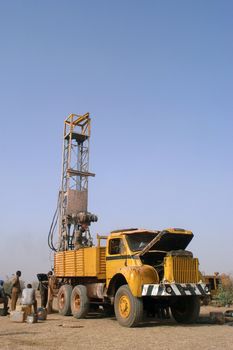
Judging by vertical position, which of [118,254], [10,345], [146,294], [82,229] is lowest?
[10,345]

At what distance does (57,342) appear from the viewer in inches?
362

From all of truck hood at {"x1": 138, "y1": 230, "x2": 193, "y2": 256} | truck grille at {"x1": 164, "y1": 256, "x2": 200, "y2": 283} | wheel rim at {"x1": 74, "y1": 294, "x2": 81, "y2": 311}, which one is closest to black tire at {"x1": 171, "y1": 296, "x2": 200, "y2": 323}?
truck grille at {"x1": 164, "y1": 256, "x2": 200, "y2": 283}

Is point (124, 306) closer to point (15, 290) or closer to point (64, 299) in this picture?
point (64, 299)

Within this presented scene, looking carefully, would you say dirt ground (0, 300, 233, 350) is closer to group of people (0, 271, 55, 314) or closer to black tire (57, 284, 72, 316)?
group of people (0, 271, 55, 314)

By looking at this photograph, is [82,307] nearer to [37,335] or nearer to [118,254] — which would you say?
[118,254]

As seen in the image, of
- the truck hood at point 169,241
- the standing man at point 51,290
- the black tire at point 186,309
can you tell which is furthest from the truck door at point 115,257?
the standing man at point 51,290

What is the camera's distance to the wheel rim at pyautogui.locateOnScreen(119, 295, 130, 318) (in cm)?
1182

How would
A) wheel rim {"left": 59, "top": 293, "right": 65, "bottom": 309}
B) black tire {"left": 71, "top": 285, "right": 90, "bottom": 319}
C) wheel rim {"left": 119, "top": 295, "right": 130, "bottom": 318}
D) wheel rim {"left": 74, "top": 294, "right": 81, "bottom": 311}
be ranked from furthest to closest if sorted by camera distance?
wheel rim {"left": 59, "top": 293, "right": 65, "bottom": 309}, wheel rim {"left": 74, "top": 294, "right": 81, "bottom": 311}, black tire {"left": 71, "top": 285, "right": 90, "bottom": 319}, wheel rim {"left": 119, "top": 295, "right": 130, "bottom": 318}

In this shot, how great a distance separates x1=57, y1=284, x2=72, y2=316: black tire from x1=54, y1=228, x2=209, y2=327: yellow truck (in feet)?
0.11

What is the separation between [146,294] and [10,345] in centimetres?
388

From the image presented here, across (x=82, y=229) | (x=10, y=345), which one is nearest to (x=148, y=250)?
(x=10, y=345)

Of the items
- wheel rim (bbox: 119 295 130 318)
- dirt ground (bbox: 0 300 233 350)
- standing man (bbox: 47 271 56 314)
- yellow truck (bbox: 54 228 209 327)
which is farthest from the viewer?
standing man (bbox: 47 271 56 314)

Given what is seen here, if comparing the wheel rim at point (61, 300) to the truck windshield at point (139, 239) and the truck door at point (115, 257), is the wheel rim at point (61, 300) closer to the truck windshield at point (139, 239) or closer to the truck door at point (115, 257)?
the truck door at point (115, 257)

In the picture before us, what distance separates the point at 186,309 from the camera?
43.0ft
